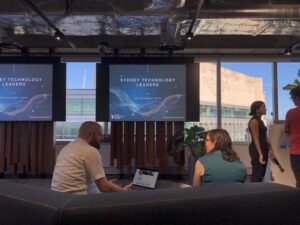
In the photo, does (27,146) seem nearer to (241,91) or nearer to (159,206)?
(241,91)

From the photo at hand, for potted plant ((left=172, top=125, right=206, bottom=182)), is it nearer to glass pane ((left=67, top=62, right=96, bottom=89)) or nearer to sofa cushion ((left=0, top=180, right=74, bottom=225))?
glass pane ((left=67, top=62, right=96, bottom=89))

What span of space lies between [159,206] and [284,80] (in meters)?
7.52

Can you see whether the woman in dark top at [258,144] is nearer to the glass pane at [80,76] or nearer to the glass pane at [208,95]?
the glass pane at [208,95]

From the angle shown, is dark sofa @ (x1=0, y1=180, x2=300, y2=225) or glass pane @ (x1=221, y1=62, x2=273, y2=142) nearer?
dark sofa @ (x1=0, y1=180, x2=300, y2=225)

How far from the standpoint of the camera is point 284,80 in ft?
25.6

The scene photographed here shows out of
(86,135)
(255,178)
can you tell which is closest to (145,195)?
(86,135)

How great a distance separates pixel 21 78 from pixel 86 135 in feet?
17.1

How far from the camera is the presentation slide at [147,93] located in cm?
700

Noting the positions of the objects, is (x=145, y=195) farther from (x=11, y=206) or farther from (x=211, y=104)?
(x=211, y=104)

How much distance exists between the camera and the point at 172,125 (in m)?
7.18

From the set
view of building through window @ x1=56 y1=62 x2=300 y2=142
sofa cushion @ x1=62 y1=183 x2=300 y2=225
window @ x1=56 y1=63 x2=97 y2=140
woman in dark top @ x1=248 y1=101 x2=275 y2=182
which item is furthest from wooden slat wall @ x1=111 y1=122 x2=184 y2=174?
sofa cushion @ x1=62 y1=183 x2=300 y2=225

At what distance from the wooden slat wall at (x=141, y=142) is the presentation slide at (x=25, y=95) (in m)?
1.48

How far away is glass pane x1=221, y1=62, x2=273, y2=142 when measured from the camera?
7832 mm

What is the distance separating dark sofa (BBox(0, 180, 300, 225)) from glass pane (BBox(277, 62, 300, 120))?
7.07 meters
